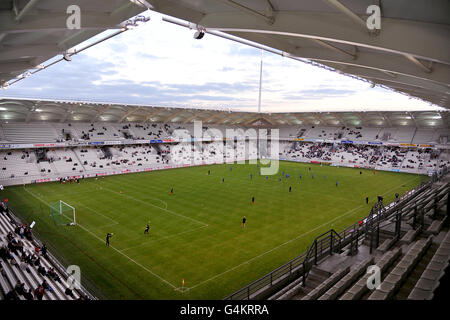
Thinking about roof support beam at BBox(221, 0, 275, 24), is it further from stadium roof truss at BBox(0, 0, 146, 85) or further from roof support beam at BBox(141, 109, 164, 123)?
roof support beam at BBox(141, 109, 164, 123)

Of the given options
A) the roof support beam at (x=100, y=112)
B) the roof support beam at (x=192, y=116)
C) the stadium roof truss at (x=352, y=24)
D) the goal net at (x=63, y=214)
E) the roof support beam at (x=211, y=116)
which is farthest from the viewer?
the roof support beam at (x=211, y=116)

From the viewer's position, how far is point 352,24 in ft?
19.8

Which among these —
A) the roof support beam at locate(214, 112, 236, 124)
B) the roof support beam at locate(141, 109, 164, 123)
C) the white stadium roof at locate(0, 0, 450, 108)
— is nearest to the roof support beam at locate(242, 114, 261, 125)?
the roof support beam at locate(214, 112, 236, 124)

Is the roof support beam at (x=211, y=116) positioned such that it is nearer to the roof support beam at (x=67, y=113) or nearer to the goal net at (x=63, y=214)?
the roof support beam at (x=67, y=113)

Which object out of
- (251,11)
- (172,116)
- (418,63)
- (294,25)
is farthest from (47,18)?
(172,116)

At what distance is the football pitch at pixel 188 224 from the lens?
16.1 metres

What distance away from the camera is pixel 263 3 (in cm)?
642

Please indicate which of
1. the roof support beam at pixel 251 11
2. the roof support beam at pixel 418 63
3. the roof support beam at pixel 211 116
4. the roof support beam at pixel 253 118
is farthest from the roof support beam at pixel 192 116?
the roof support beam at pixel 251 11

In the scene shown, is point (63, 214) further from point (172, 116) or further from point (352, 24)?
point (172, 116)

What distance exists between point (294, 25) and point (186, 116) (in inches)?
2587

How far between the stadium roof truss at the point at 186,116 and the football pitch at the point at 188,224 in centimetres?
1530

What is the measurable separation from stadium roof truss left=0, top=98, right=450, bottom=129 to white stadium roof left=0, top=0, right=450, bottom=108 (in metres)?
41.5

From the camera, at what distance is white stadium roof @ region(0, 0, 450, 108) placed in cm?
541

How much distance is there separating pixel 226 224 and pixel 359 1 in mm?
20674
